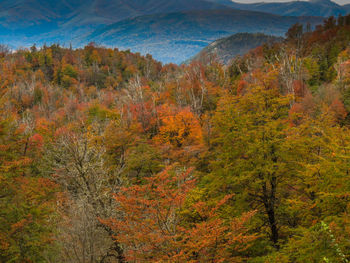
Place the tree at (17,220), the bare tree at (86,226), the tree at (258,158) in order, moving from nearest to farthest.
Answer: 1. the bare tree at (86,226)
2. the tree at (17,220)
3. the tree at (258,158)

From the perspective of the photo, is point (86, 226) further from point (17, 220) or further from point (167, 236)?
point (167, 236)

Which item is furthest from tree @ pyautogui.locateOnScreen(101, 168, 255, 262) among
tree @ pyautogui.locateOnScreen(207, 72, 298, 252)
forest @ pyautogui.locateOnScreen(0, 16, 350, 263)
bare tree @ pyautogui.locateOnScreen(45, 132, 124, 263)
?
tree @ pyautogui.locateOnScreen(207, 72, 298, 252)

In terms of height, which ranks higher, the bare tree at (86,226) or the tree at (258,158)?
the tree at (258,158)

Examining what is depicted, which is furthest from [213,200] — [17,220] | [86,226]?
[17,220]

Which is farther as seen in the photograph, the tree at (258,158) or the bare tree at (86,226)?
the tree at (258,158)

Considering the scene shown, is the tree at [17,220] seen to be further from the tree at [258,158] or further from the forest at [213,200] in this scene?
the tree at [258,158]

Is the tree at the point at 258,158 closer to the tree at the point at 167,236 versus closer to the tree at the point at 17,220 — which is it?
the tree at the point at 167,236

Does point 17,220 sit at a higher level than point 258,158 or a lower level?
lower

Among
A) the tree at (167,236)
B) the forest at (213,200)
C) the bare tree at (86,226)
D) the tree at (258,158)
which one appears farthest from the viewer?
the tree at (258,158)

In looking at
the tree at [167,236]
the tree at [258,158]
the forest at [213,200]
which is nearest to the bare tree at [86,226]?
the forest at [213,200]

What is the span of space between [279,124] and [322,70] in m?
59.4

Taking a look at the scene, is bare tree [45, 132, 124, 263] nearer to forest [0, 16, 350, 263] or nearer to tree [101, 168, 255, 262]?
forest [0, 16, 350, 263]

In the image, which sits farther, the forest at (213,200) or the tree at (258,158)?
the tree at (258,158)

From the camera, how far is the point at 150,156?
1238 inches
